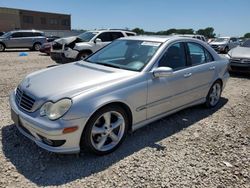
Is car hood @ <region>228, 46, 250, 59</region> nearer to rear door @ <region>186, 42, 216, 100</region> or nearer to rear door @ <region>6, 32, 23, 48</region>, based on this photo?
rear door @ <region>186, 42, 216, 100</region>

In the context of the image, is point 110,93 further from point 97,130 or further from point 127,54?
point 127,54

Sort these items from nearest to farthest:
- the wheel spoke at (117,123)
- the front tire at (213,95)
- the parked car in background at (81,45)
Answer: the wheel spoke at (117,123), the front tire at (213,95), the parked car in background at (81,45)

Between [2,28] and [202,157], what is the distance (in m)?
67.0

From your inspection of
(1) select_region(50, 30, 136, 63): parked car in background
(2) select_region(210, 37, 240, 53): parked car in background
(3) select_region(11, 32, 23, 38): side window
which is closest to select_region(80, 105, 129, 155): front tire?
(1) select_region(50, 30, 136, 63): parked car in background

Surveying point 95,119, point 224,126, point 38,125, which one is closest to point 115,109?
point 95,119

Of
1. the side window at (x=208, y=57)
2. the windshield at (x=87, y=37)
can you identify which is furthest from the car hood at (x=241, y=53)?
the windshield at (x=87, y=37)

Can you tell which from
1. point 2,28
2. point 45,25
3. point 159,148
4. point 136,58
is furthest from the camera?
point 45,25

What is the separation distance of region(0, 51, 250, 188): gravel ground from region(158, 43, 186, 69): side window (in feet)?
3.52

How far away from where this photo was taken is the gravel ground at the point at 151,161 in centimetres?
298

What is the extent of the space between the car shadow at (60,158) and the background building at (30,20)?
6535cm

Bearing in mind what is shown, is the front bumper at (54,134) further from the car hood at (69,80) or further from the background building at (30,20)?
the background building at (30,20)

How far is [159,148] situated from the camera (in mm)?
3727

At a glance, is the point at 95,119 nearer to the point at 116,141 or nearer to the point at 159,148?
the point at 116,141

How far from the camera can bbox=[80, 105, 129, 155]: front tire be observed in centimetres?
322
